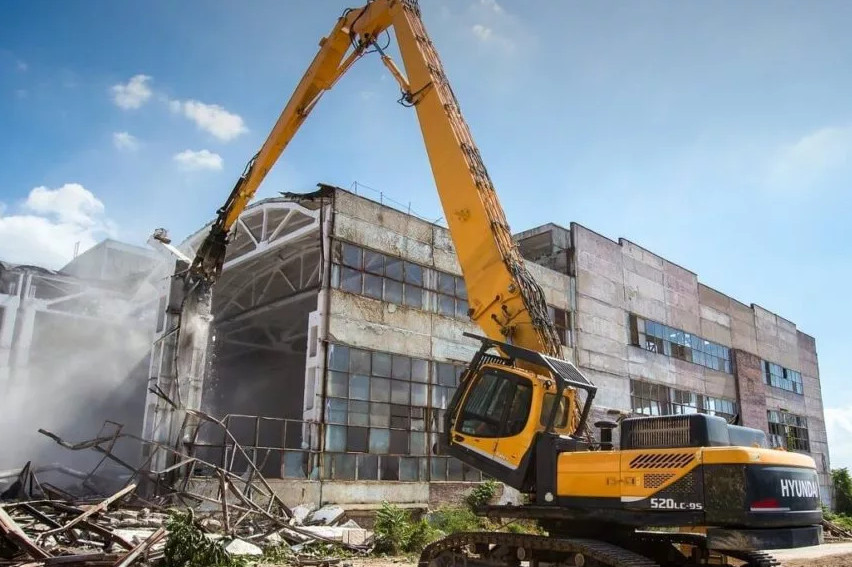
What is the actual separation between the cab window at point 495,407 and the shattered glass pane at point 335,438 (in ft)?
31.0

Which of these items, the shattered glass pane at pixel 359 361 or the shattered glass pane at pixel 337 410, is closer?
the shattered glass pane at pixel 337 410

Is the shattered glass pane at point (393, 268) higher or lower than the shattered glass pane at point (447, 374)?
higher

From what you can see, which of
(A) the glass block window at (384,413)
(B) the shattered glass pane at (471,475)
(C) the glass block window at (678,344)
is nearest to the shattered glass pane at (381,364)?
(A) the glass block window at (384,413)

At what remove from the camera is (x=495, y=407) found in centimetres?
846

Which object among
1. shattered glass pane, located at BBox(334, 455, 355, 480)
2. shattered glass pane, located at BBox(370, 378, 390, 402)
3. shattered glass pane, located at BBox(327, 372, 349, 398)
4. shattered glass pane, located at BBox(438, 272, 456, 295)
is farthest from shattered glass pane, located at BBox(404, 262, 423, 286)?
shattered glass pane, located at BBox(334, 455, 355, 480)

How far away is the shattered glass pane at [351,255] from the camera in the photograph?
18922mm

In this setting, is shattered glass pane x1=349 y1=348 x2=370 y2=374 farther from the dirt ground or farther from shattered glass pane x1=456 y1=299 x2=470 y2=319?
the dirt ground

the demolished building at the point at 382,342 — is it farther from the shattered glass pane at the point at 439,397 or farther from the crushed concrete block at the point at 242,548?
the crushed concrete block at the point at 242,548

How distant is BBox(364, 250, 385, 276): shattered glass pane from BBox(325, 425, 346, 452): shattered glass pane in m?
4.61

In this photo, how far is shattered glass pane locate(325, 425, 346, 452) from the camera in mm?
17359

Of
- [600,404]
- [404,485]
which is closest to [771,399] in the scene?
[600,404]

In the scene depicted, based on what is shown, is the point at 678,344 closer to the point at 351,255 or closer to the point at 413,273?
the point at 413,273

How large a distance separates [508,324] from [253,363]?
2310cm

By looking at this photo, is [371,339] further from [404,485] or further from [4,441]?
[4,441]
